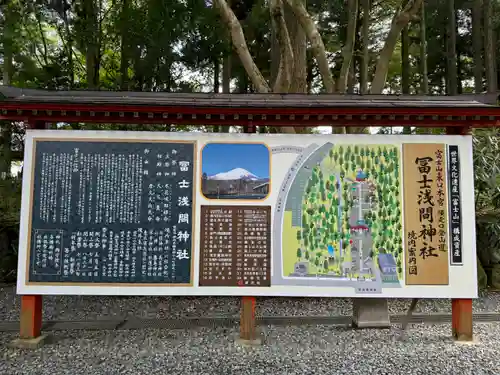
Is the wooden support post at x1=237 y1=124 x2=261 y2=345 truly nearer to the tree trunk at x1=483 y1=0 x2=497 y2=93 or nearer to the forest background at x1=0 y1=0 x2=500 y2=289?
the forest background at x1=0 y1=0 x2=500 y2=289

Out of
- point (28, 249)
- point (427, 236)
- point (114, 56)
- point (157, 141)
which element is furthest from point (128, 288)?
point (114, 56)

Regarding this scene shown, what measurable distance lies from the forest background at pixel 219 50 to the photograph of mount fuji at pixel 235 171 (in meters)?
2.60

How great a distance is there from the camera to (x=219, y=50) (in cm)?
867

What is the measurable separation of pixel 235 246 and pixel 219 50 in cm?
600

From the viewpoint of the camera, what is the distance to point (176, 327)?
5.16 meters

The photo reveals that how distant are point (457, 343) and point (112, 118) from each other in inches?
193

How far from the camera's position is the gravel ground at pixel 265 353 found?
3.62m

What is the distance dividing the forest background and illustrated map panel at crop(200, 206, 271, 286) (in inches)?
118

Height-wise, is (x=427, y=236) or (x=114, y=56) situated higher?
(x=114, y=56)

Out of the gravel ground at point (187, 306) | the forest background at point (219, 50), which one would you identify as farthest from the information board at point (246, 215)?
the forest background at point (219, 50)

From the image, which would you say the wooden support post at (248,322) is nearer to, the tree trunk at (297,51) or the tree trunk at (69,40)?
the tree trunk at (297,51)


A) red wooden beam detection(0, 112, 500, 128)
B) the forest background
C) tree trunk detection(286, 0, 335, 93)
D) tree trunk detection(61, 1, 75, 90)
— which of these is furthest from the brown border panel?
tree trunk detection(61, 1, 75, 90)

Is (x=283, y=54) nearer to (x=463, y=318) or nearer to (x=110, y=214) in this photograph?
(x=110, y=214)

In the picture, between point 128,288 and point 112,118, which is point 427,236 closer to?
point 128,288
